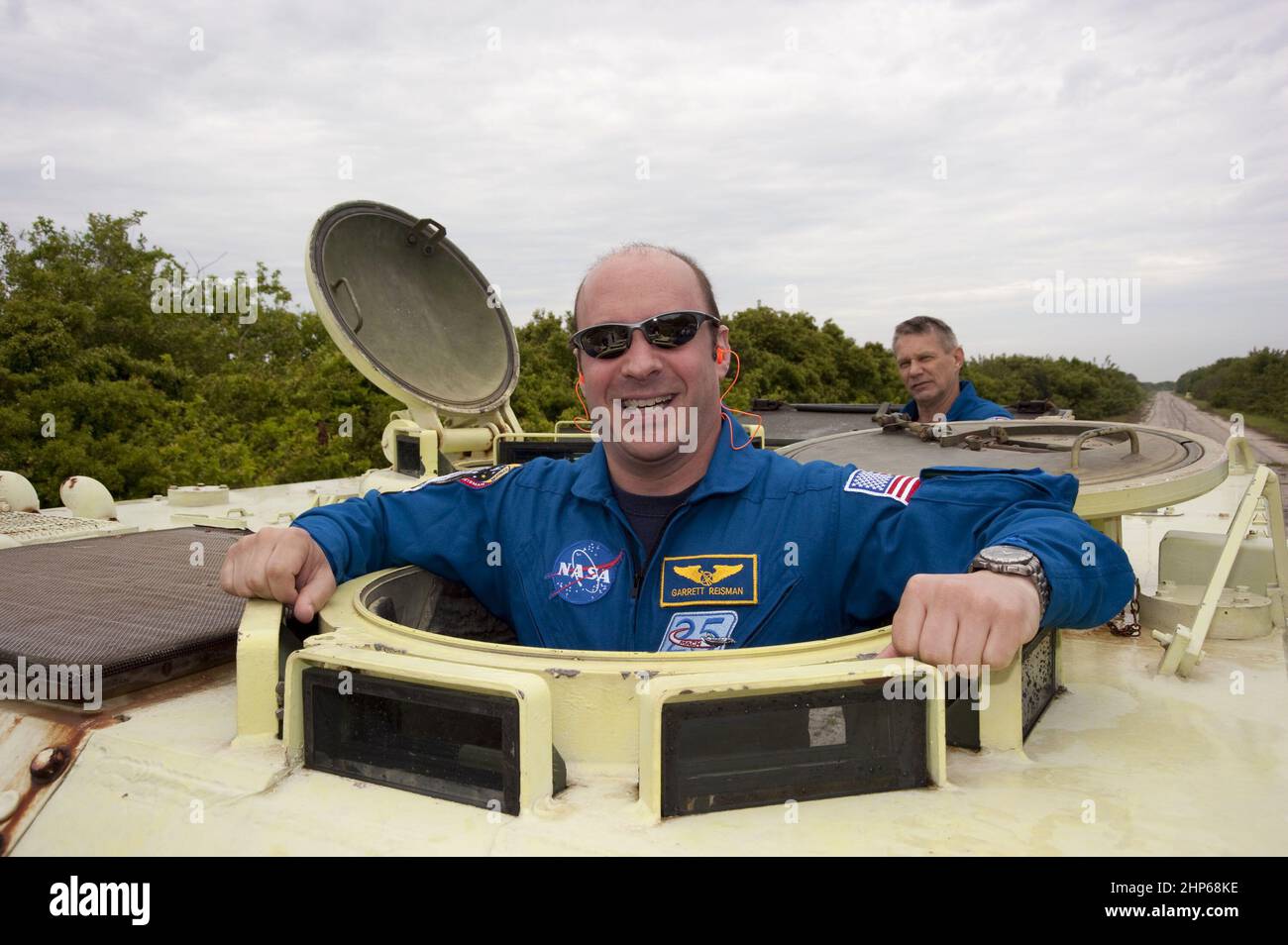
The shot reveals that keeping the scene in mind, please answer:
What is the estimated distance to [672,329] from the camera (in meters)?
2.51

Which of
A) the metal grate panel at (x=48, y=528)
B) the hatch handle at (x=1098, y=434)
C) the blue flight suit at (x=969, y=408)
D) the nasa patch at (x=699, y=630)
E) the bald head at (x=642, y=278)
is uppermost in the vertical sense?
the bald head at (x=642, y=278)

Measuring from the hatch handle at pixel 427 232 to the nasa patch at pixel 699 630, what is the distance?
4.38 metres

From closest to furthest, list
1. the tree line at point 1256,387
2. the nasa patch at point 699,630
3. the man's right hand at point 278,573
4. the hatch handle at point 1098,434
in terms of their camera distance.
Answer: the man's right hand at point 278,573
the nasa patch at point 699,630
the hatch handle at point 1098,434
the tree line at point 1256,387

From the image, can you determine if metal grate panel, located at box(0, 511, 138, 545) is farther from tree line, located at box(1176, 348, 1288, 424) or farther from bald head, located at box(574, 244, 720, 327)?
tree line, located at box(1176, 348, 1288, 424)

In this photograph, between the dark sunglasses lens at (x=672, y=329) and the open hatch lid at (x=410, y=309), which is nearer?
the dark sunglasses lens at (x=672, y=329)

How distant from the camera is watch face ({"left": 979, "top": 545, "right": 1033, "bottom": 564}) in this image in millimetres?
1930

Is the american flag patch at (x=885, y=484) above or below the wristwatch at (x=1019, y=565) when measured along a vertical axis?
above

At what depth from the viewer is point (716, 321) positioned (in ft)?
8.87

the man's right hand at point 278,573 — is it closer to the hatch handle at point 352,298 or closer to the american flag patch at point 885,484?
the american flag patch at point 885,484

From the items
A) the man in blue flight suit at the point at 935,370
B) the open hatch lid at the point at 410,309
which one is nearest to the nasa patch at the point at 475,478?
the open hatch lid at the point at 410,309

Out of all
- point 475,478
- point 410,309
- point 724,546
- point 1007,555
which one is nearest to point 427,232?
point 410,309

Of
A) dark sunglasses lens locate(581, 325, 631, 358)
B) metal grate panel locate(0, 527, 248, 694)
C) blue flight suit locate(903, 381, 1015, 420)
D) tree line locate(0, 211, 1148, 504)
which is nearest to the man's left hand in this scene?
dark sunglasses lens locate(581, 325, 631, 358)

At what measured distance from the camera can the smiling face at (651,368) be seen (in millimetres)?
2520

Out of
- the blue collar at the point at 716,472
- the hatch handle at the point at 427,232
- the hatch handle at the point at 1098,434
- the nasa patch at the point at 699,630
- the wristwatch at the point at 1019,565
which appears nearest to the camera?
the wristwatch at the point at 1019,565
